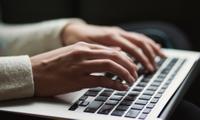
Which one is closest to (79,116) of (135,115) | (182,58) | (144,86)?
(135,115)

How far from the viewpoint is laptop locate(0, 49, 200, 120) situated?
0.69 meters

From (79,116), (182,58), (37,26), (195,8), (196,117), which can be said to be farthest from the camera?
(195,8)

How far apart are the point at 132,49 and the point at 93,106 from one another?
0.85 ft

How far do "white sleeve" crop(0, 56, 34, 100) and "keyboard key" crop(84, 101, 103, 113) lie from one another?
112 mm

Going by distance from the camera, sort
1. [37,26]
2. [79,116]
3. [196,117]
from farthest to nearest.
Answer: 1. [37,26]
2. [196,117]
3. [79,116]

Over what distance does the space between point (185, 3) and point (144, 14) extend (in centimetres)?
16

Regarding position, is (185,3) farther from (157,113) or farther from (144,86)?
(157,113)

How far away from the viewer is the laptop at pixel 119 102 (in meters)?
0.69

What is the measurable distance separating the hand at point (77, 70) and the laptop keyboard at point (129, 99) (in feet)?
0.07

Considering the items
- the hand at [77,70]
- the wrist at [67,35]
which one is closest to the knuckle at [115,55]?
the hand at [77,70]

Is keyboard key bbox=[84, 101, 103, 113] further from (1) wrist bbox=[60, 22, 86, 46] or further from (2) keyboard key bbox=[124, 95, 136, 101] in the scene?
(1) wrist bbox=[60, 22, 86, 46]

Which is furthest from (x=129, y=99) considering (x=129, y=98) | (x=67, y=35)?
(x=67, y=35)

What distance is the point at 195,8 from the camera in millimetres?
1621

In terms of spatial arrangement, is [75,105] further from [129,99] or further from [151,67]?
[151,67]
